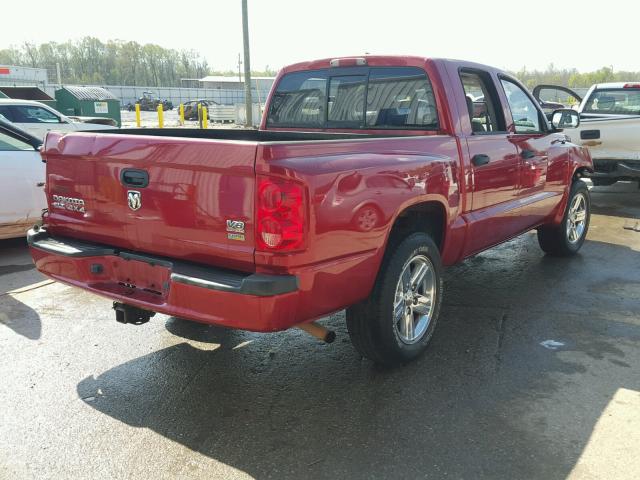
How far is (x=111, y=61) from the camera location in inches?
4692

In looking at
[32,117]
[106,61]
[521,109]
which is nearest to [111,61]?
[106,61]

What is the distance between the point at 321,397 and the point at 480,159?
6.83 feet

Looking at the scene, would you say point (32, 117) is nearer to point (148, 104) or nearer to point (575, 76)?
point (148, 104)

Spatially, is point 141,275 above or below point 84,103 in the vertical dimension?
below

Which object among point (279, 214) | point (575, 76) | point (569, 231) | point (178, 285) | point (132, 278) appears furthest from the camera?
point (575, 76)

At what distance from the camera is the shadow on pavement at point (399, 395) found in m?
2.78

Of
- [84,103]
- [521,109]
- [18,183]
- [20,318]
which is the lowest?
[20,318]

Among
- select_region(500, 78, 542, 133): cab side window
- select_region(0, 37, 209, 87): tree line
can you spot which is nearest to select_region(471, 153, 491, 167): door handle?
select_region(500, 78, 542, 133): cab side window

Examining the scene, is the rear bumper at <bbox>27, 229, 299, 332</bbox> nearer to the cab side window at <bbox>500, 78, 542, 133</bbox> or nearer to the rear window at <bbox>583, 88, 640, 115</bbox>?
the cab side window at <bbox>500, 78, 542, 133</bbox>

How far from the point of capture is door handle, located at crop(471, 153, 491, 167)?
13.8 feet

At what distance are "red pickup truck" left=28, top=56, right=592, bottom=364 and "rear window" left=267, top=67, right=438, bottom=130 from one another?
1 centimetres

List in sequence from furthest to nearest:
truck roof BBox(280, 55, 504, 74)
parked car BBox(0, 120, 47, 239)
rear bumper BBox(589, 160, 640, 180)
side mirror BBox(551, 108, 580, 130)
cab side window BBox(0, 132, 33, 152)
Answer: rear bumper BBox(589, 160, 640, 180) < cab side window BBox(0, 132, 33, 152) < parked car BBox(0, 120, 47, 239) < side mirror BBox(551, 108, 580, 130) < truck roof BBox(280, 55, 504, 74)

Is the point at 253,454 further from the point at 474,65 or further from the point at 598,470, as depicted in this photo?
the point at 474,65

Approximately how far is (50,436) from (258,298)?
1.34 metres
